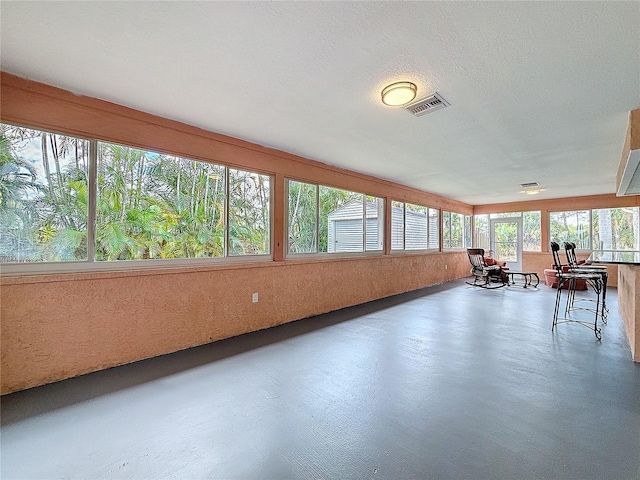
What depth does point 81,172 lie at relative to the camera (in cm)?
267

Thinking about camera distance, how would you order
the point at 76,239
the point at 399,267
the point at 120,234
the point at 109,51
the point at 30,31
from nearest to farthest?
the point at 30,31, the point at 109,51, the point at 76,239, the point at 120,234, the point at 399,267

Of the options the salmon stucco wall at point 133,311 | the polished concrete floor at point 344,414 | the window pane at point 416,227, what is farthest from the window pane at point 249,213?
the window pane at point 416,227

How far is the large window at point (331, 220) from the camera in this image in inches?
177

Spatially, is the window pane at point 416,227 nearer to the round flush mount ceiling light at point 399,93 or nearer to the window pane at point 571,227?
the window pane at point 571,227

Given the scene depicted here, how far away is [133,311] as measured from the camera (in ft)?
9.35

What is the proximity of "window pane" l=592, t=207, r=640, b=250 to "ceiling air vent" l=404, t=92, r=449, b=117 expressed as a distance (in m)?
7.91

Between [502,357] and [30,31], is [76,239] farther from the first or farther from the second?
[502,357]

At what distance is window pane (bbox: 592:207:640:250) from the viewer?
721 centimetres

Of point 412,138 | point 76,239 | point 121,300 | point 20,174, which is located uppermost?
point 412,138

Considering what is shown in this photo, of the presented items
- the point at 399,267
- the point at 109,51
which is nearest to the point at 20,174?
the point at 109,51

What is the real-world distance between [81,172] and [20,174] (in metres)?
0.40

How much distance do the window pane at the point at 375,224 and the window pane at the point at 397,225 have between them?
407mm

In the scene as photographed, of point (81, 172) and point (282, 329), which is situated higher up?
point (81, 172)

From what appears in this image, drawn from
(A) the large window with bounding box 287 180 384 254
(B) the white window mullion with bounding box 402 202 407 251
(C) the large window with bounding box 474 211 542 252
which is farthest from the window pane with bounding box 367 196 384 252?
(C) the large window with bounding box 474 211 542 252
